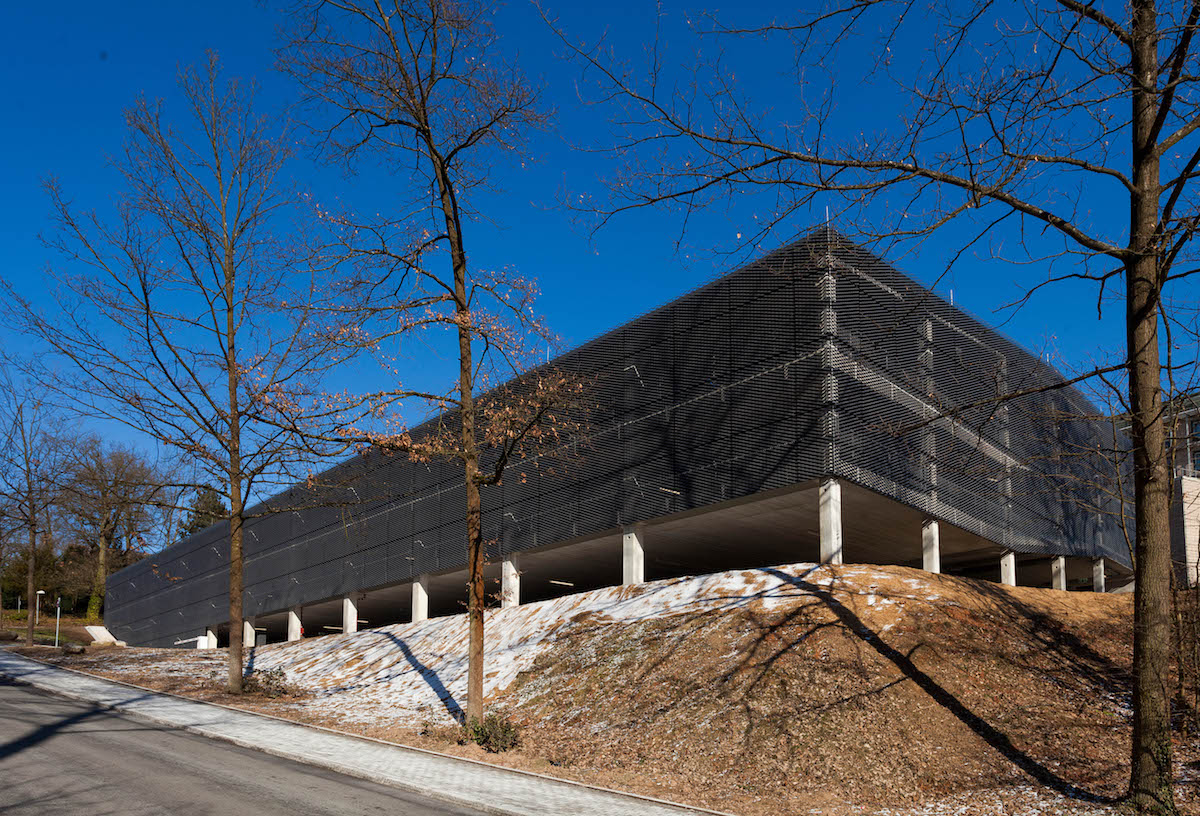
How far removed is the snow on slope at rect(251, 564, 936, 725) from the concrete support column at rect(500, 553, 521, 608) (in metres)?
2.19

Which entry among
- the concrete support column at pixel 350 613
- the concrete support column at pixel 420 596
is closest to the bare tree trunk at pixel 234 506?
the concrete support column at pixel 420 596

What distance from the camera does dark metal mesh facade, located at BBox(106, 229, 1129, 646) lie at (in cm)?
2367

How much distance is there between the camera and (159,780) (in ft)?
34.4

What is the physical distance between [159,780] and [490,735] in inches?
201

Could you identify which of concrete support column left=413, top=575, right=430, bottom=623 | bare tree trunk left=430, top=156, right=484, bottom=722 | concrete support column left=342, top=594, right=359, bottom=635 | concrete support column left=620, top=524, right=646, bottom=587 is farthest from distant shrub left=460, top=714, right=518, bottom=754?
concrete support column left=342, top=594, right=359, bottom=635

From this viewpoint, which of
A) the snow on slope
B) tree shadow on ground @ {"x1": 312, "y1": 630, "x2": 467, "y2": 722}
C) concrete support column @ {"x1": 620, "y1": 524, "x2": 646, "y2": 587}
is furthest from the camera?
concrete support column @ {"x1": 620, "y1": 524, "x2": 646, "y2": 587}

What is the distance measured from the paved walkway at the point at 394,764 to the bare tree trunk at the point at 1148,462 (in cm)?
510

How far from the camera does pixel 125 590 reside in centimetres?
6938

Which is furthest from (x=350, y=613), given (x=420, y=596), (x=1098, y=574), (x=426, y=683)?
(x=1098, y=574)

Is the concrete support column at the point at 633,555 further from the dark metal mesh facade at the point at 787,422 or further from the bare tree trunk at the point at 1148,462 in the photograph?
the bare tree trunk at the point at 1148,462

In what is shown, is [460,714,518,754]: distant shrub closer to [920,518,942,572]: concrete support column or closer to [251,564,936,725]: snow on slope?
[251,564,936,725]: snow on slope

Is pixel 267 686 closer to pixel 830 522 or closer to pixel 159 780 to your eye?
pixel 159 780

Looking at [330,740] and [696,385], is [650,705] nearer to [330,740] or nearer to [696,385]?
[330,740]

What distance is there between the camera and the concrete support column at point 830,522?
2238 cm
